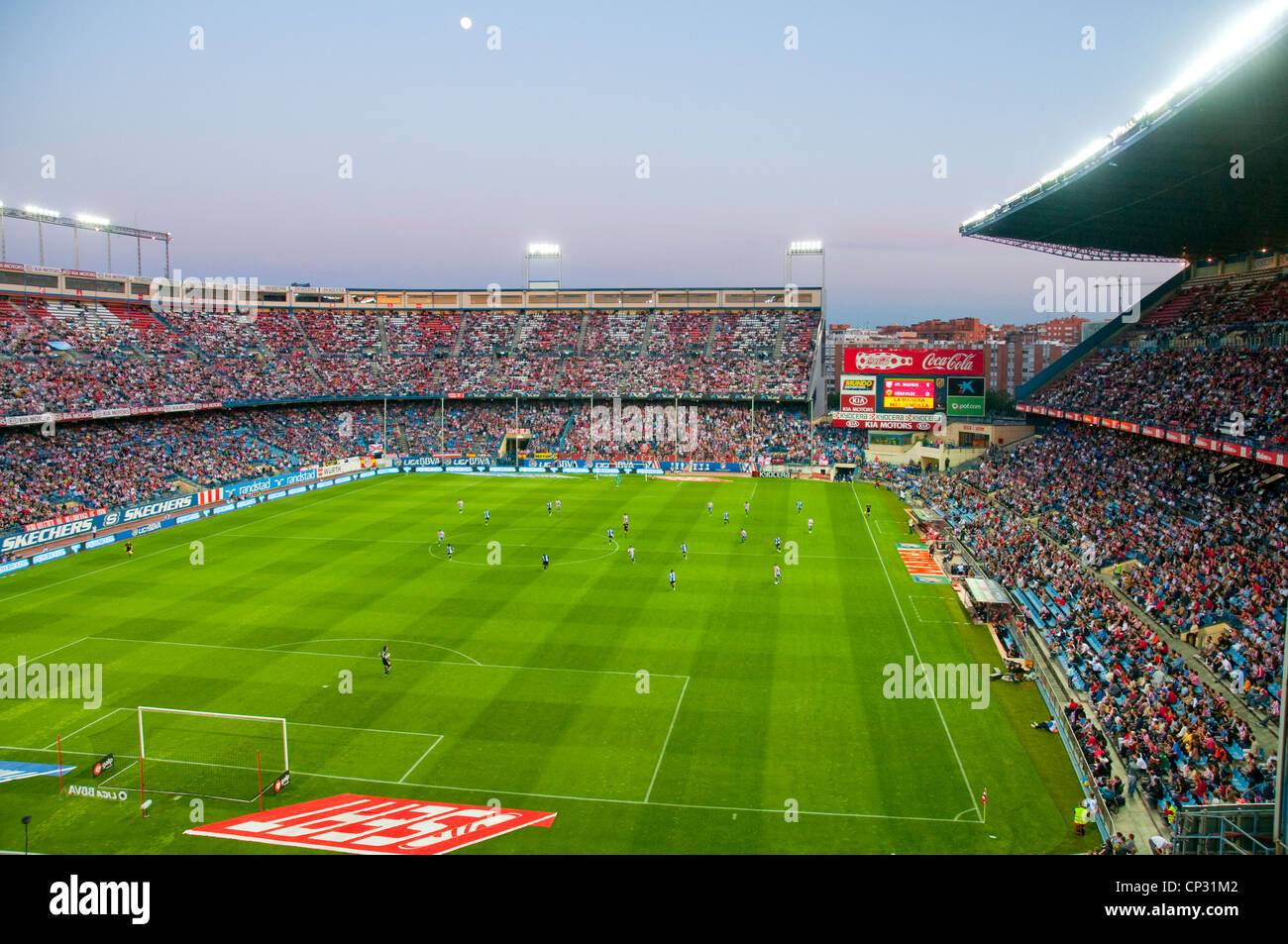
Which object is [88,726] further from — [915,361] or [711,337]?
[711,337]

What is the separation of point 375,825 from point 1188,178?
35852 millimetres

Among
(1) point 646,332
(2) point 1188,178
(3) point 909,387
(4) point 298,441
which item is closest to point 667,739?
(2) point 1188,178

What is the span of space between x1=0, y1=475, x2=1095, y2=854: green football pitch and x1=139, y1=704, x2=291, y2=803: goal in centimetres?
9

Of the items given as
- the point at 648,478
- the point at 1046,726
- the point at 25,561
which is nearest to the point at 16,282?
the point at 25,561

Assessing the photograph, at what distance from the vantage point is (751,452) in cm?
7650

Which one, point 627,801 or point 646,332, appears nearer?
point 627,801

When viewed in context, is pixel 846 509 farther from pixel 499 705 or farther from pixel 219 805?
pixel 219 805

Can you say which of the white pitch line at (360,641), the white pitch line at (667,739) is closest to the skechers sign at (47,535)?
the white pitch line at (360,641)

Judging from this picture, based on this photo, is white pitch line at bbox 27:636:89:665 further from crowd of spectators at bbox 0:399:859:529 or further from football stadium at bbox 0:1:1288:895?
crowd of spectators at bbox 0:399:859:529

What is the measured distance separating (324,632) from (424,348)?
65095mm

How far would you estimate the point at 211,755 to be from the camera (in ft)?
70.5

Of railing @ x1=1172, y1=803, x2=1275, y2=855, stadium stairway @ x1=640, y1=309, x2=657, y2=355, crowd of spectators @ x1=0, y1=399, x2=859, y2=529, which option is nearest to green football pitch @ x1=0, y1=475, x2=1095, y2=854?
railing @ x1=1172, y1=803, x2=1275, y2=855

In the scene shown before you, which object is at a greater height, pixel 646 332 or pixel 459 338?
pixel 646 332
